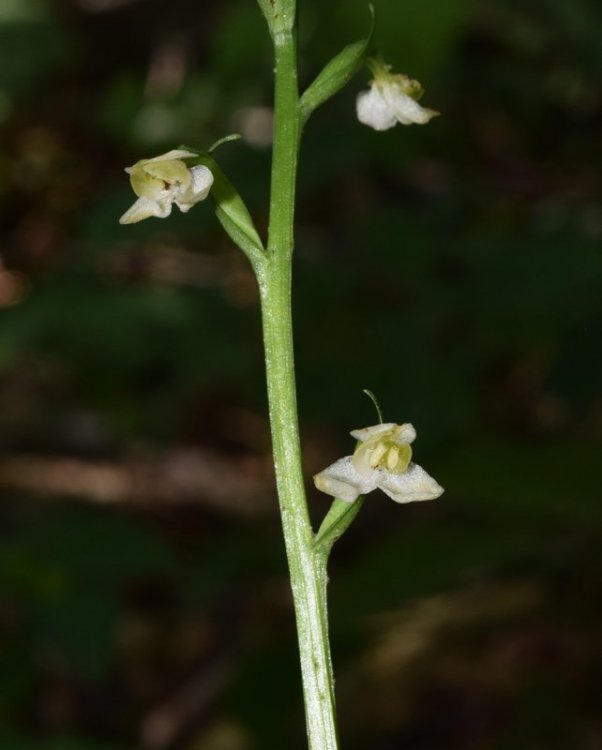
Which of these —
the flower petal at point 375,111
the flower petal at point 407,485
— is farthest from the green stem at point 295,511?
the flower petal at point 375,111

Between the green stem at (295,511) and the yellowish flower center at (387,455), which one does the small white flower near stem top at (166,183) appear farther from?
the yellowish flower center at (387,455)

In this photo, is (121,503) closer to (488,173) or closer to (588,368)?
(488,173)

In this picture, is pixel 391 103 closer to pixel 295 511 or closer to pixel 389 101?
pixel 389 101

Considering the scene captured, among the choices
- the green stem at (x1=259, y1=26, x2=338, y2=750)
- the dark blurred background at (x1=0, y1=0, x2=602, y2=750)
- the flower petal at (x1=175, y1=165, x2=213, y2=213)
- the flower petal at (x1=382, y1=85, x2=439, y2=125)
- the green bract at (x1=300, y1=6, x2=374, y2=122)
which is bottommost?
the green stem at (x1=259, y1=26, x2=338, y2=750)

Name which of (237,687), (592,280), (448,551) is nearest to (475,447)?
(448,551)

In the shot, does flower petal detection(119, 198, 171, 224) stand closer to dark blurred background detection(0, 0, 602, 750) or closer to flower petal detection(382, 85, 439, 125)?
flower petal detection(382, 85, 439, 125)

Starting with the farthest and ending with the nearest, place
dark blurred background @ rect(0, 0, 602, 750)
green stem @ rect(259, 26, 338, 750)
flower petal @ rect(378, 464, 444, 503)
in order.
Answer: dark blurred background @ rect(0, 0, 602, 750) < flower petal @ rect(378, 464, 444, 503) < green stem @ rect(259, 26, 338, 750)

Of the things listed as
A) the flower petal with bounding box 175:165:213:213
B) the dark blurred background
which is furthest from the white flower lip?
the dark blurred background
